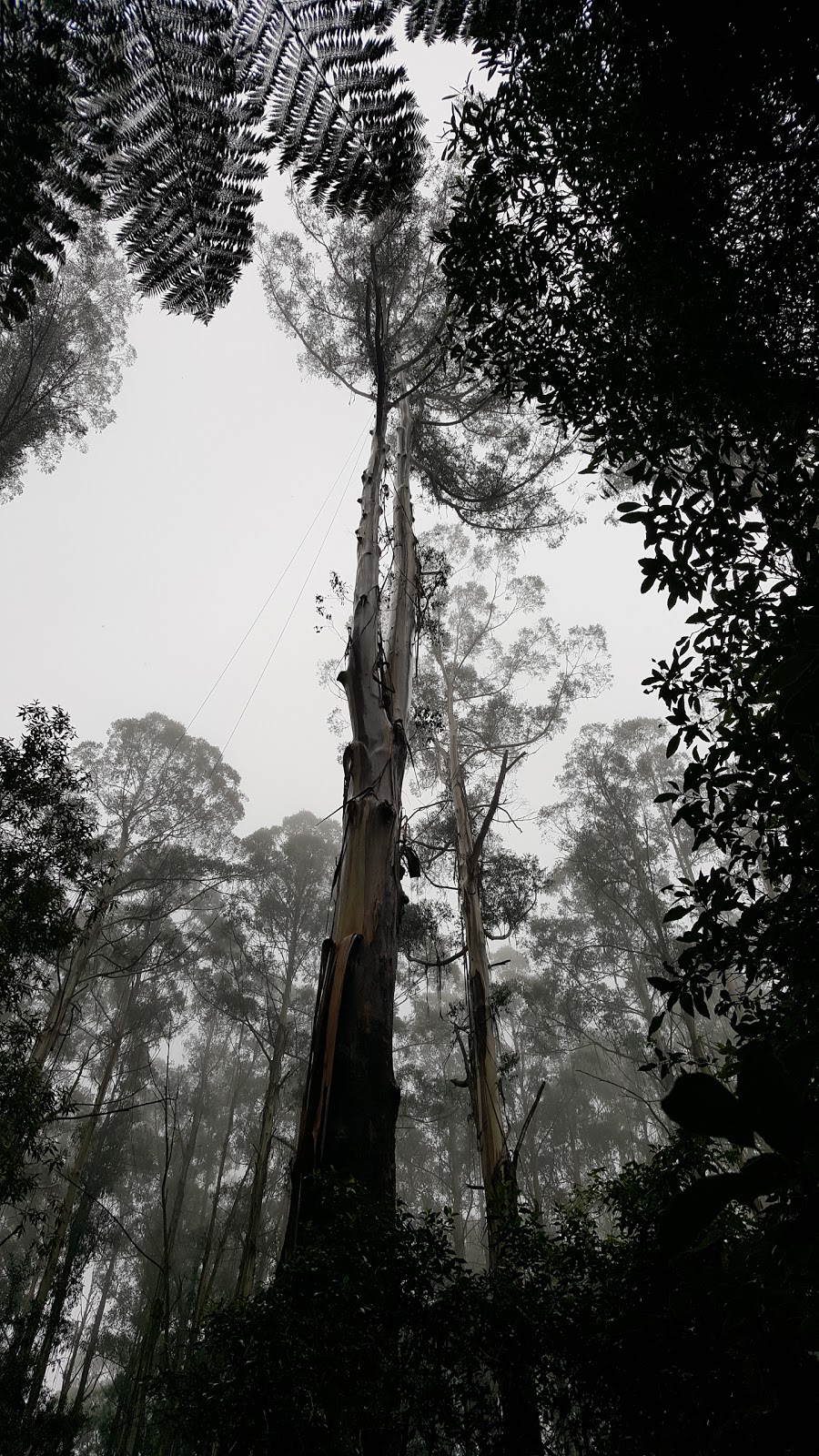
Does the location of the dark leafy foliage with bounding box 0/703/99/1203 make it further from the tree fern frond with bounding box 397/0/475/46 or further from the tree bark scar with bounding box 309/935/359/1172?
the tree fern frond with bounding box 397/0/475/46

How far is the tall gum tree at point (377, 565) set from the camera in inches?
115

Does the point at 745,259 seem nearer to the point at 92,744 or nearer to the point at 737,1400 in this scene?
the point at 737,1400

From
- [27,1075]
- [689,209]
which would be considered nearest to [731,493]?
[689,209]

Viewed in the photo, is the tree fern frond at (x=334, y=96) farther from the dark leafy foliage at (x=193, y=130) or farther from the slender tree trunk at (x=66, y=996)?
the slender tree trunk at (x=66, y=996)

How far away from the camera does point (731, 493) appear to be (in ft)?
5.19

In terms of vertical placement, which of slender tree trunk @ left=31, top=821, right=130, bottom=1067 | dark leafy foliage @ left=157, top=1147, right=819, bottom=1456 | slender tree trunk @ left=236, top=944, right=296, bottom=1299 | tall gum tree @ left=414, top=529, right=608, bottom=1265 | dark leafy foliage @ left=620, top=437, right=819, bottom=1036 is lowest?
dark leafy foliage @ left=157, top=1147, right=819, bottom=1456

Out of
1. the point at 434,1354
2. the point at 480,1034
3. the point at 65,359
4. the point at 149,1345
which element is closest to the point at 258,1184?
the point at 149,1345

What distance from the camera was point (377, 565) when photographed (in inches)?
222

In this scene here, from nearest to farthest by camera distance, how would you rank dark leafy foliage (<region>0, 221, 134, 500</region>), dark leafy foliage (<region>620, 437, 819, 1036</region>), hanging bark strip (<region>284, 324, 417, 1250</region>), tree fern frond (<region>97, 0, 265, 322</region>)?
1. dark leafy foliage (<region>620, 437, 819, 1036</region>)
2. tree fern frond (<region>97, 0, 265, 322</region>)
3. hanging bark strip (<region>284, 324, 417, 1250</region>)
4. dark leafy foliage (<region>0, 221, 134, 500</region>)

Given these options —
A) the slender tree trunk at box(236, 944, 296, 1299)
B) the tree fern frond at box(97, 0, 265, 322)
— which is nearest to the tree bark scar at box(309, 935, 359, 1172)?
the tree fern frond at box(97, 0, 265, 322)

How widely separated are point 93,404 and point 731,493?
12846 mm

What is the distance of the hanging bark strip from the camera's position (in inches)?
110

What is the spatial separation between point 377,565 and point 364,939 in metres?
3.24

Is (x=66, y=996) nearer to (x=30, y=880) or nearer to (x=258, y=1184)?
(x=258, y=1184)
